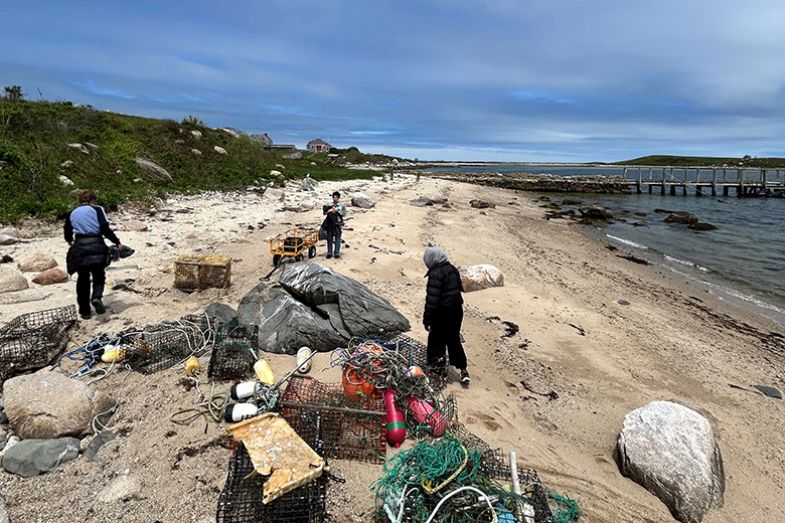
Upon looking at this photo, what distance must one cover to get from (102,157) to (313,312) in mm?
17553

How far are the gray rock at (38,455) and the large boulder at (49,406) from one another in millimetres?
90

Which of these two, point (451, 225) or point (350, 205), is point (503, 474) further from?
point (350, 205)

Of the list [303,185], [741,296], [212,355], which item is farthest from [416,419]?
[303,185]

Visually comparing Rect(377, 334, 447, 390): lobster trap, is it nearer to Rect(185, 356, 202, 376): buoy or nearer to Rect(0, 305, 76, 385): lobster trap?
Rect(185, 356, 202, 376): buoy

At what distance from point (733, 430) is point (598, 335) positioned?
265cm

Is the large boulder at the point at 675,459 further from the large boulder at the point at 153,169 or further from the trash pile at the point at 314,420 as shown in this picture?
the large boulder at the point at 153,169

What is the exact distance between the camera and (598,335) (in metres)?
7.91

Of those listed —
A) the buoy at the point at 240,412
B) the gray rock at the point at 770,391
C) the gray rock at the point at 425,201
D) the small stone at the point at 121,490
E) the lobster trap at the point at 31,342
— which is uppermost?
the gray rock at the point at 425,201

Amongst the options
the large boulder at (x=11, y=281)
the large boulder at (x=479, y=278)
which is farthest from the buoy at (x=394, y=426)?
the large boulder at (x=11, y=281)

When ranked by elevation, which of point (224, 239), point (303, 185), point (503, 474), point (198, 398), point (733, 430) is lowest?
point (733, 430)

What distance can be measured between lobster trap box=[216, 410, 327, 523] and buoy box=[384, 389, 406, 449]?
32.9 inches

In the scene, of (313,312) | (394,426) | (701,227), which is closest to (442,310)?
(394,426)

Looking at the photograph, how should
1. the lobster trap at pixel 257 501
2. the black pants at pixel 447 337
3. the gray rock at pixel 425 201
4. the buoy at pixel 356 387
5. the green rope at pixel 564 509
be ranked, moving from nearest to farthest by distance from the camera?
the lobster trap at pixel 257 501, the green rope at pixel 564 509, the buoy at pixel 356 387, the black pants at pixel 447 337, the gray rock at pixel 425 201

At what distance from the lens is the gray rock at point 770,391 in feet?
21.1
